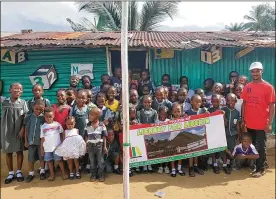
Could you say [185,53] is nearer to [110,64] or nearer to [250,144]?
[110,64]

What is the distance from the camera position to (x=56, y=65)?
22.7 ft

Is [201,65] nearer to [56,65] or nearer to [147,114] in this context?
[147,114]

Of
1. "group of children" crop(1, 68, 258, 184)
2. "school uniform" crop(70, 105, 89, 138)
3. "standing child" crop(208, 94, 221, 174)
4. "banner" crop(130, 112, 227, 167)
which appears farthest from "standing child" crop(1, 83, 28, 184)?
"standing child" crop(208, 94, 221, 174)

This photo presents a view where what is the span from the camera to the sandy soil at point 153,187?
4102 millimetres

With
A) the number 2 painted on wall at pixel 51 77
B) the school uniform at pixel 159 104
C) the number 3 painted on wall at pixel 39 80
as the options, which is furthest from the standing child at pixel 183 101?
the number 3 painted on wall at pixel 39 80

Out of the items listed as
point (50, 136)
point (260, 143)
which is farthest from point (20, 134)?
point (260, 143)

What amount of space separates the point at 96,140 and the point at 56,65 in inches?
123

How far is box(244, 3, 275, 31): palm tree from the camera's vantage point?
A: 44.7ft

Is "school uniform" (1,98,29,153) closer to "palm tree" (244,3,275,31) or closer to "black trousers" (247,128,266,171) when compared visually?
"black trousers" (247,128,266,171)

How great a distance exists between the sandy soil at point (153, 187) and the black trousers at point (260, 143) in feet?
0.71

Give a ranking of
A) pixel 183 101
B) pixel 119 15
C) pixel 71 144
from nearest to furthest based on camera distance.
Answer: pixel 71 144
pixel 183 101
pixel 119 15

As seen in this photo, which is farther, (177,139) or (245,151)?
(245,151)

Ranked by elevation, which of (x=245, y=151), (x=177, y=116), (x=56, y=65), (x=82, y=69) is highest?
(x=56, y=65)

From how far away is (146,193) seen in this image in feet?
13.7
